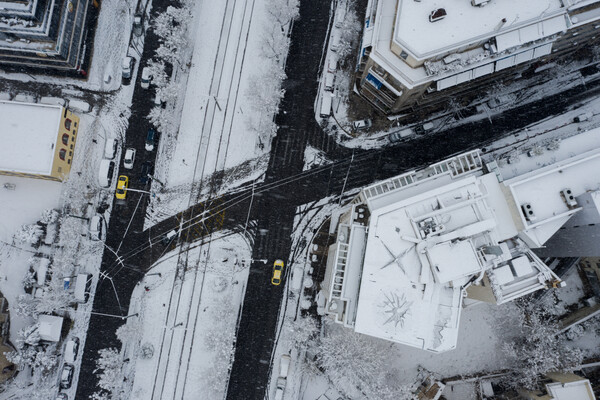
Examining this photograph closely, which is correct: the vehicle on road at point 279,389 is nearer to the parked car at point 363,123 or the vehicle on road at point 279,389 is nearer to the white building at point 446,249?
the white building at point 446,249

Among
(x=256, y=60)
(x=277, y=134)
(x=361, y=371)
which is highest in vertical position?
(x=256, y=60)

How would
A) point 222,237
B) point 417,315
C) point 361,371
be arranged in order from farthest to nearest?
point 222,237
point 361,371
point 417,315

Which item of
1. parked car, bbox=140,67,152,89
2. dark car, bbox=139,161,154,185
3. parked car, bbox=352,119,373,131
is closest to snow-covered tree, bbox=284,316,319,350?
parked car, bbox=352,119,373,131

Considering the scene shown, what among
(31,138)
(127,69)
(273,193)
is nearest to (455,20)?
(273,193)

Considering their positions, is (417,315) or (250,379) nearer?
(417,315)

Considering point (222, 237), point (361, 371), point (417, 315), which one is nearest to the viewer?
point (417, 315)

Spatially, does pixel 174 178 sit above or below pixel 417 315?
above

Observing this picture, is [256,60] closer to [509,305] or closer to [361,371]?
[361,371]

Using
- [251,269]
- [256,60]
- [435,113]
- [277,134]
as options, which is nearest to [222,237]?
[251,269]
